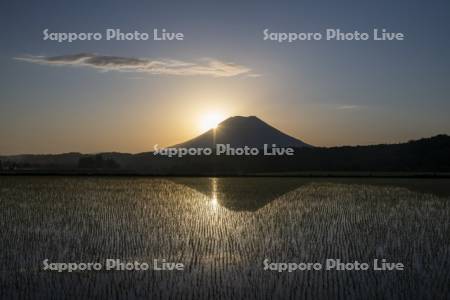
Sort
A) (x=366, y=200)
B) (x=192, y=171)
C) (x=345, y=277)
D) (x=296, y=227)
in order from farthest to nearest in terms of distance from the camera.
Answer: (x=192, y=171), (x=366, y=200), (x=296, y=227), (x=345, y=277)

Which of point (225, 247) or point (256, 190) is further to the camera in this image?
point (256, 190)

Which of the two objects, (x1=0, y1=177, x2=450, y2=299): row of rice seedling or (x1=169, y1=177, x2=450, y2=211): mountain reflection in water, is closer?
(x1=0, y1=177, x2=450, y2=299): row of rice seedling

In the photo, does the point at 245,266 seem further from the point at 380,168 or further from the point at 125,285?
the point at 380,168

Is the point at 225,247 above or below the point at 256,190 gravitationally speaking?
below

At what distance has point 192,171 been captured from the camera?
87875mm

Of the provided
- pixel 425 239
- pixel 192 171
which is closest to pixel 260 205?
pixel 425 239

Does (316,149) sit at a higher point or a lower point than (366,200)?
higher

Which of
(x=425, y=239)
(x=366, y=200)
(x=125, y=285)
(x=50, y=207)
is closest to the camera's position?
(x=125, y=285)

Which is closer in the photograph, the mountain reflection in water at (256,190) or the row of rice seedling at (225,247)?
the row of rice seedling at (225,247)

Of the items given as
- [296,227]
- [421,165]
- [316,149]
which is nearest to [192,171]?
[316,149]

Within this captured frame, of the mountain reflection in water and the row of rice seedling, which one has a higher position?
the mountain reflection in water

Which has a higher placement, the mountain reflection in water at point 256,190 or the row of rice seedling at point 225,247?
the mountain reflection in water at point 256,190

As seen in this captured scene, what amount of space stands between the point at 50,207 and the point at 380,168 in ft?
279

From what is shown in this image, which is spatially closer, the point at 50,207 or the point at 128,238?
the point at 128,238
